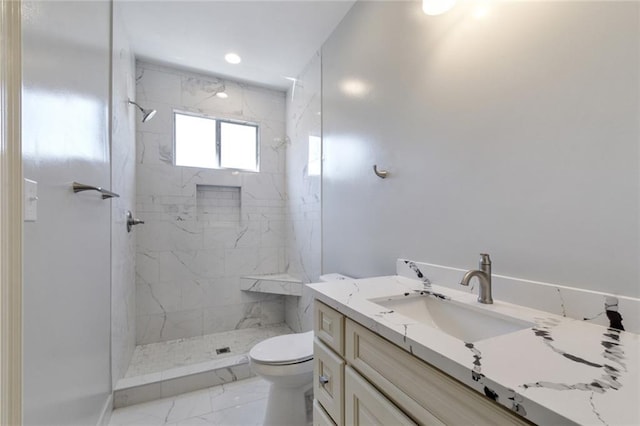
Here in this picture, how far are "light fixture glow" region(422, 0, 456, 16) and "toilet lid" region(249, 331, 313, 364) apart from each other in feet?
5.66

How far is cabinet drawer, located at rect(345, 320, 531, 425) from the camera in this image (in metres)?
0.52

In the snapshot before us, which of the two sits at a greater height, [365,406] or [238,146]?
[238,146]

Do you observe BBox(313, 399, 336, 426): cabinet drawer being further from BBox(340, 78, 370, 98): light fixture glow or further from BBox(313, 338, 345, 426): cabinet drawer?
BBox(340, 78, 370, 98): light fixture glow

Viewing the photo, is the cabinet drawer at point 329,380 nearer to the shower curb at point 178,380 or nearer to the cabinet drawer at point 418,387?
the cabinet drawer at point 418,387

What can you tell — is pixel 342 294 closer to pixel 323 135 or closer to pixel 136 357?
pixel 323 135

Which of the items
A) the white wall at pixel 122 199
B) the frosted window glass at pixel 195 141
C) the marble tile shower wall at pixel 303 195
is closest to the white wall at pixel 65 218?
the white wall at pixel 122 199

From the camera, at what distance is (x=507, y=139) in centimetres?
96

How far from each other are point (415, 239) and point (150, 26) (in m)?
2.47

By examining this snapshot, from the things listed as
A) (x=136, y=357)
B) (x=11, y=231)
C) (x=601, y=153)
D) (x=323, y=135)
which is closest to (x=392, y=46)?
(x=323, y=135)

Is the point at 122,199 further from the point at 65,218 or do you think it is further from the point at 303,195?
the point at 303,195

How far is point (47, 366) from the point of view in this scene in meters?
0.85

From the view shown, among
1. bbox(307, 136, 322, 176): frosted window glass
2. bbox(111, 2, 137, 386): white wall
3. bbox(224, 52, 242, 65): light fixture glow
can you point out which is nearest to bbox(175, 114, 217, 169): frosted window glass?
bbox(111, 2, 137, 386): white wall

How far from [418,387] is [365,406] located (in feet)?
0.84

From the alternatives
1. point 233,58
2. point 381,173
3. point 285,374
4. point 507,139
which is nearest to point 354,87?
point 381,173
